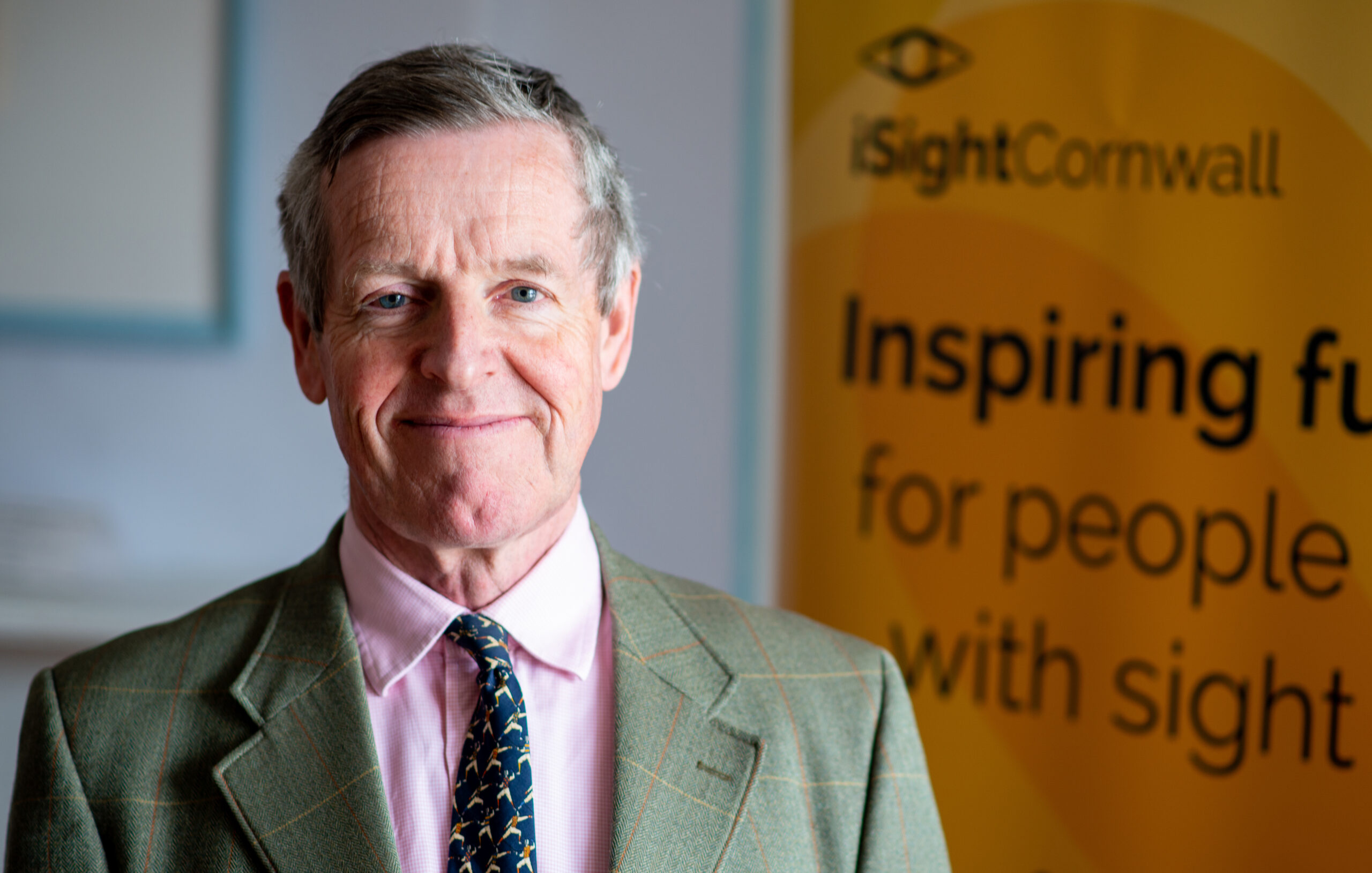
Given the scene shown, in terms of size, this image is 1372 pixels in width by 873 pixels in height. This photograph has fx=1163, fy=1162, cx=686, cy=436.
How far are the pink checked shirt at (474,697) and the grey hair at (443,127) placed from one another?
0.26 metres

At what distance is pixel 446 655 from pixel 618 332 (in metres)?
0.37

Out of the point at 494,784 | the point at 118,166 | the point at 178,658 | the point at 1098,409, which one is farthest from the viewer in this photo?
the point at 118,166

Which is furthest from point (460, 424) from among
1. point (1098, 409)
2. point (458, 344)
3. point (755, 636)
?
point (1098, 409)

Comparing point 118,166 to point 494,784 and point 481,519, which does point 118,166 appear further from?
point 494,784

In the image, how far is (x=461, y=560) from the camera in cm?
109

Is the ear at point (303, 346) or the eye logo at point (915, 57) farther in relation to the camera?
the eye logo at point (915, 57)

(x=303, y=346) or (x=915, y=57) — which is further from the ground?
(x=915, y=57)

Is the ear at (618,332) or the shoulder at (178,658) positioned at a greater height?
the ear at (618,332)

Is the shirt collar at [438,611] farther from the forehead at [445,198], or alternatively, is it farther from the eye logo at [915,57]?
the eye logo at [915,57]

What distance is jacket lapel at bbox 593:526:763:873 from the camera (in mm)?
1033

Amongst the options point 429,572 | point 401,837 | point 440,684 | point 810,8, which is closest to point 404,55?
point 429,572

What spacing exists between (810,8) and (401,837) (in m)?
1.47

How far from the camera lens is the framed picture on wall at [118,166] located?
86.8 inches

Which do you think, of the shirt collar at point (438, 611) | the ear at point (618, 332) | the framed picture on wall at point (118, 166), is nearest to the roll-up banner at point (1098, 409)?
the ear at point (618, 332)
